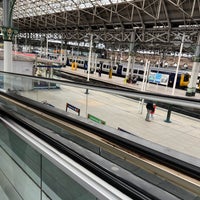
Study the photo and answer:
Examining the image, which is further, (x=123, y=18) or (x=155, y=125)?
(x=123, y=18)

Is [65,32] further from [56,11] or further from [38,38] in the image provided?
[38,38]

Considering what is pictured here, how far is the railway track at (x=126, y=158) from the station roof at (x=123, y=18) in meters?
13.2

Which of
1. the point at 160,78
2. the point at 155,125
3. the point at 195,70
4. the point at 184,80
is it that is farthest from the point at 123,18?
the point at 155,125

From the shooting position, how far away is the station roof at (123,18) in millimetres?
15391

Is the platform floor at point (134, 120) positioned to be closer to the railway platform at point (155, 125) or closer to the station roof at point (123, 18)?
the railway platform at point (155, 125)

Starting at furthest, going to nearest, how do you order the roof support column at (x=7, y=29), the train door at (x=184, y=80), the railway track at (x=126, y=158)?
the train door at (x=184, y=80), the roof support column at (x=7, y=29), the railway track at (x=126, y=158)

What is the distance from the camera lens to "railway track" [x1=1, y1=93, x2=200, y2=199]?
1.03m

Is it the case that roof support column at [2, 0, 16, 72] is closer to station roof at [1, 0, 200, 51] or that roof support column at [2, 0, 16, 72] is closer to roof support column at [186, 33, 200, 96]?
station roof at [1, 0, 200, 51]

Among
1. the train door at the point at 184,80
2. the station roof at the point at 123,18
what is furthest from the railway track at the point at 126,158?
the train door at the point at 184,80

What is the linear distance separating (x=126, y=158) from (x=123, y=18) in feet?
64.9

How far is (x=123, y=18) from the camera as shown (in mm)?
A: 19281

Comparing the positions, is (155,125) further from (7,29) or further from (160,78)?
(160,78)

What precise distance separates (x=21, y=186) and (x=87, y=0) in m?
20.1

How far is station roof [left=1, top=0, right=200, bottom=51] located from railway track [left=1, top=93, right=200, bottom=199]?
43.2 feet
